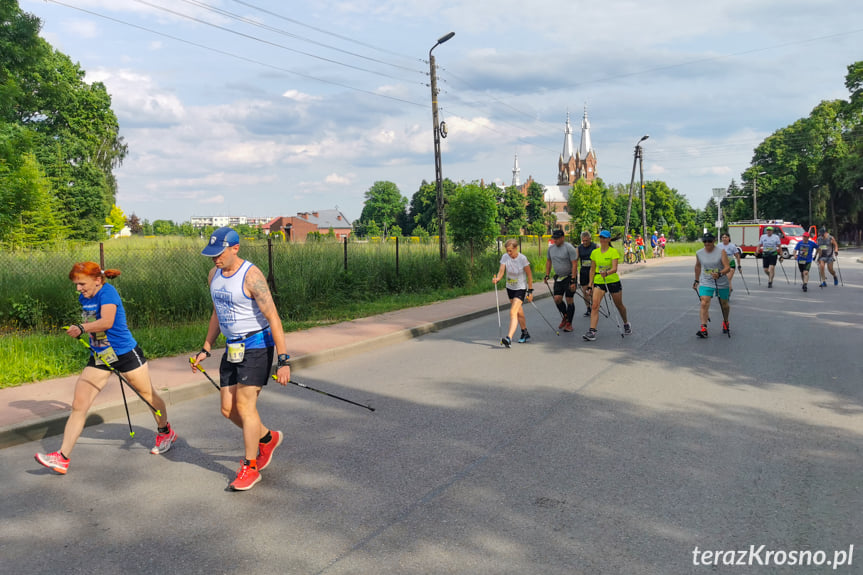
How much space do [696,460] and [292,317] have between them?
10.1m

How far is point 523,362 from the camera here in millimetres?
9094

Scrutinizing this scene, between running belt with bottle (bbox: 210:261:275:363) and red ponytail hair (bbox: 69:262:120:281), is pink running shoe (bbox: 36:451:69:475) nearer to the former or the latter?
red ponytail hair (bbox: 69:262:120:281)

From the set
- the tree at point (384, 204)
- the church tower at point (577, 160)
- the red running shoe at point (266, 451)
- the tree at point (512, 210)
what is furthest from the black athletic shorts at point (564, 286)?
the church tower at point (577, 160)

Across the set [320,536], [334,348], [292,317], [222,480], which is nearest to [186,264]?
[292,317]

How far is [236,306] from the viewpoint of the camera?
4520mm

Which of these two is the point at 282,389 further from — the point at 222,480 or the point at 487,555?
the point at 487,555

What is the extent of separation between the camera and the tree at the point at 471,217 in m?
22.9

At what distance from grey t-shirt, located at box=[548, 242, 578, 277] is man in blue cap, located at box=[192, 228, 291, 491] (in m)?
7.80

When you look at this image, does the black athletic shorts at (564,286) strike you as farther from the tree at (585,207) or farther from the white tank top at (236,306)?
the tree at (585,207)

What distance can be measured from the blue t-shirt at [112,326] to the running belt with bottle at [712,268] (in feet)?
29.1

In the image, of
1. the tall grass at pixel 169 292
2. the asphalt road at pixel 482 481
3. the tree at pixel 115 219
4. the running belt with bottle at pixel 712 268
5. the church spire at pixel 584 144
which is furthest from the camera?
the church spire at pixel 584 144

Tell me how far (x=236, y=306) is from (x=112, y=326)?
1.29 metres

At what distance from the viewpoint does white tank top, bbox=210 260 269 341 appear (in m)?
4.50

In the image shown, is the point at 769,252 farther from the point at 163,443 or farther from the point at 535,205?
the point at 535,205
